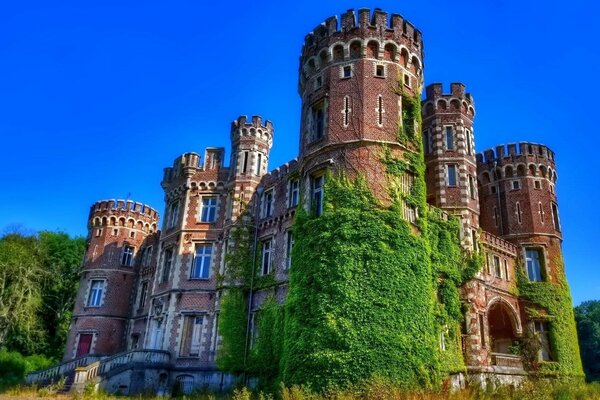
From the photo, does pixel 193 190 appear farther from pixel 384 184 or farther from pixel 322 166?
pixel 384 184

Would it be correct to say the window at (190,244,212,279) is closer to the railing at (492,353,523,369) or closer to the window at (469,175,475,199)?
the window at (469,175,475,199)

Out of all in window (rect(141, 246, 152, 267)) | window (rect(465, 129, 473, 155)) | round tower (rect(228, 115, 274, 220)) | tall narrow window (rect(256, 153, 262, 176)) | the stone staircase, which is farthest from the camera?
window (rect(141, 246, 152, 267))

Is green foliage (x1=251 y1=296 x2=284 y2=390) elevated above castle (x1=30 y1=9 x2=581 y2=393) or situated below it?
below

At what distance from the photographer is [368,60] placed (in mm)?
23500

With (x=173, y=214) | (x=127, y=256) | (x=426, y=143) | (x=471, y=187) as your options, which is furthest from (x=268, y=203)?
(x=127, y=256)

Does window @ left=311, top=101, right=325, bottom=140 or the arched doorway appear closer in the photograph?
window @ left=311, top=101, right=325, bottom=140

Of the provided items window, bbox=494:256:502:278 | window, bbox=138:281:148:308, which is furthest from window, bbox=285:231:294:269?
window, bbox=138:281:148:308

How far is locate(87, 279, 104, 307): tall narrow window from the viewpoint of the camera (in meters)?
39.1

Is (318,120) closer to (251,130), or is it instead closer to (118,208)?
(251,130)

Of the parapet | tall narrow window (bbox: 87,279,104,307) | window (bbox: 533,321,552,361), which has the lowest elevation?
window (bbox: 533,321,552,361)

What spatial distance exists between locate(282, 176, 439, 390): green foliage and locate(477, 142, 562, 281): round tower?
49.1 feet

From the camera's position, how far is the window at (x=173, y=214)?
3394cm

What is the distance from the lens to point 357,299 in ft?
61.6

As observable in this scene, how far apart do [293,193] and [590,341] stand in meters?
36.3
